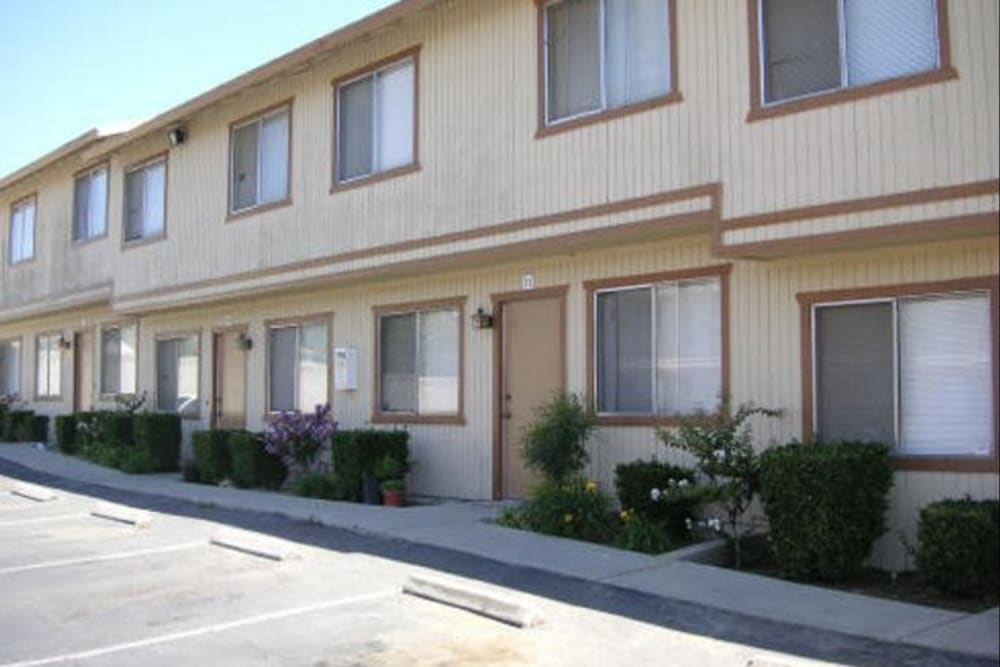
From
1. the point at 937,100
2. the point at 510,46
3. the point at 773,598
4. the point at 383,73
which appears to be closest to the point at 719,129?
the point at 937,100

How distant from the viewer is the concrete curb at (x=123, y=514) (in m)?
13.2

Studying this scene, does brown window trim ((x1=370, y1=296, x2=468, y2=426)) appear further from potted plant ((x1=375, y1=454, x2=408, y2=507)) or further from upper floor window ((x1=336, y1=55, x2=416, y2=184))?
upper floor window ((x1=336, y1=55, x2=416, y2=184))

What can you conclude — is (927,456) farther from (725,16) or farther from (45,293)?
(45,293)

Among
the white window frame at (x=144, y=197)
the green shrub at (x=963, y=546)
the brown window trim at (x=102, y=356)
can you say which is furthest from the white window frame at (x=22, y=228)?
the green shrub at (x=963, y=546)

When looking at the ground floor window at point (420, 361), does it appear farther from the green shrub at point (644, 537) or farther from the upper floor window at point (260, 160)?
the green shrub at point (644, 537)

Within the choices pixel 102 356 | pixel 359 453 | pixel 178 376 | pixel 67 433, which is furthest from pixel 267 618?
pixel 102 356

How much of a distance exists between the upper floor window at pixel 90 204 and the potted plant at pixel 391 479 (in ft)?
35.3

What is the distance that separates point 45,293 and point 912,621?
21662mm

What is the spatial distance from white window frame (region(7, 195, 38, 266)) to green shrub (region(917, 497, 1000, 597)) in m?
22.2

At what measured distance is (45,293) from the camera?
987 inches

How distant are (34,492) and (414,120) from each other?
25.4ft

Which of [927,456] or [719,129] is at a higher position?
[719,129]

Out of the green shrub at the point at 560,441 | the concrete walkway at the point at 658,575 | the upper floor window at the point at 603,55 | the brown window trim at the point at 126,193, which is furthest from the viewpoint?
the brown window trim at the point at 126,193

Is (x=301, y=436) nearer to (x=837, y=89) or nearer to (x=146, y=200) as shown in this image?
(x=146, y=200)
